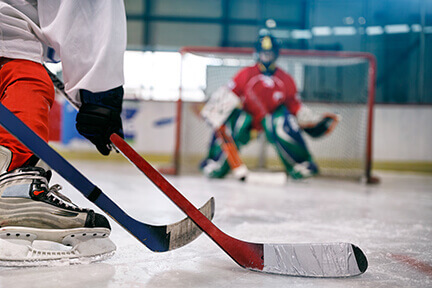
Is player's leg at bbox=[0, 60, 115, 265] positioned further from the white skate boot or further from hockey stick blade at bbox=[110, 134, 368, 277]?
hockey stick blade at bbox=[110, 134, 368, 277]

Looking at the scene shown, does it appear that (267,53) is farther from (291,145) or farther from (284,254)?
(284,254)

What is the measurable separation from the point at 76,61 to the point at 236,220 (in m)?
0.77

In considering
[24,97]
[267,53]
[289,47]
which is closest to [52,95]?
[24,97]

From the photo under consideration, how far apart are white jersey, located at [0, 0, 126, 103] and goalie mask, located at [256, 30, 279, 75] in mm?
2600

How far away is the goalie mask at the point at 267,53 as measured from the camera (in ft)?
11.2

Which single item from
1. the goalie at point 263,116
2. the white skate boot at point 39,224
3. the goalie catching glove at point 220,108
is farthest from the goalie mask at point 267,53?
the white skate boot at point 39,224

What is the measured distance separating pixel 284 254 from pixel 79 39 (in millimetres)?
571

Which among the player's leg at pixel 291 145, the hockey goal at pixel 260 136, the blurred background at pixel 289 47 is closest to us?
the player's leg at pixel 291 145

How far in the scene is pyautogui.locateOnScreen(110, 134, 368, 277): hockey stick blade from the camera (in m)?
0.81

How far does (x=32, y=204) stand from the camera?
2.72ft

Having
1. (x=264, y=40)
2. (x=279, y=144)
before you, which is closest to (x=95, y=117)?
(x=279, y=144)

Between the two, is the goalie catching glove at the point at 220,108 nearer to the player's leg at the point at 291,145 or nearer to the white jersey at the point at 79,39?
the player's leg at the point at 291,145

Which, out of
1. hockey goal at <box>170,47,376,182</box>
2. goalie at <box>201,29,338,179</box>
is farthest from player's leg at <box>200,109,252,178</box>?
hockey goal at <box>170,47,376,182</box>

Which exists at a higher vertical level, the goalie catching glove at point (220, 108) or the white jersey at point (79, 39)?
the white jersey at point (79, 39)
